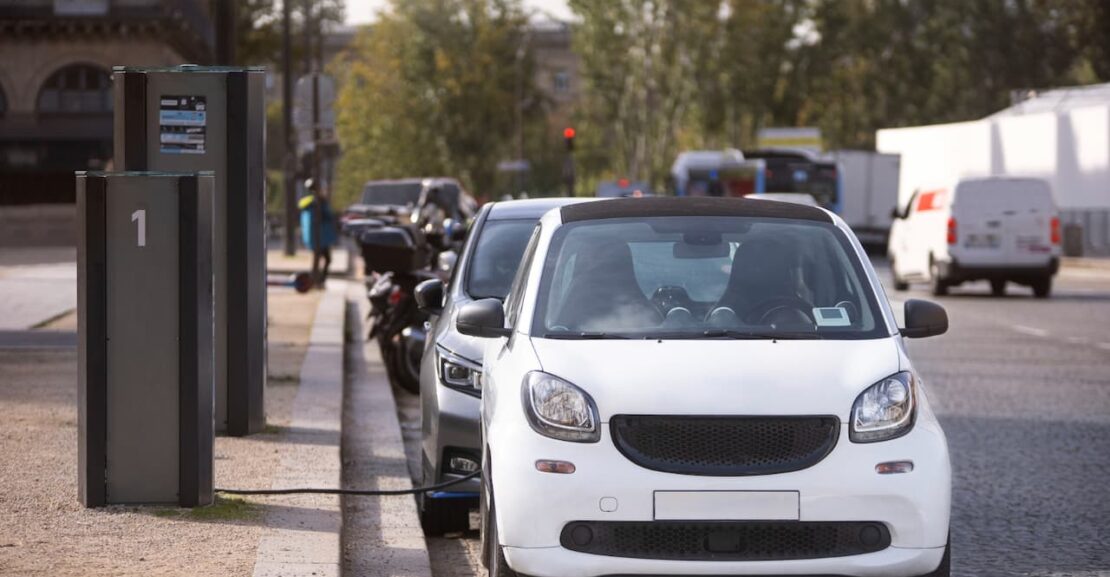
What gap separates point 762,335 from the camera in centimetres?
687

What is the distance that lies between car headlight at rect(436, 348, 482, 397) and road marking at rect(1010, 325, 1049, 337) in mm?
14643

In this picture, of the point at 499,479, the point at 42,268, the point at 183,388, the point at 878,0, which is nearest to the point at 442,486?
the point at 183,388

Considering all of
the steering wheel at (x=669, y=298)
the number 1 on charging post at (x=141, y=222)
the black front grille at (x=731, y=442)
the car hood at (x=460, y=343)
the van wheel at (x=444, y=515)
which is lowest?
the van wheel at (x=444, y=515)

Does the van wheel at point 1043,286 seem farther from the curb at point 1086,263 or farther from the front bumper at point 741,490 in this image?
the front bumper at point 741,490

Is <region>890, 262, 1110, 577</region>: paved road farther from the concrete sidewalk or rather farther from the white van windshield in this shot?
the white van windshield

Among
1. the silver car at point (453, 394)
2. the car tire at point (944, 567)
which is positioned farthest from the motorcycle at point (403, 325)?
the car tire at point (944, 567)

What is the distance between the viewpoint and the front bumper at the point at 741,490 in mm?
6242

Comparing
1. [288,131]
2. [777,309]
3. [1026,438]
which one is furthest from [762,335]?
[288,131]

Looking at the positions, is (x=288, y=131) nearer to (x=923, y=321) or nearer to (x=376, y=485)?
(x=376, y=485)

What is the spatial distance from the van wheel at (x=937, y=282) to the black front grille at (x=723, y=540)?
2586 centimetres

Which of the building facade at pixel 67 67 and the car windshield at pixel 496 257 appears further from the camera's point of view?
the building facade at pixel 67 67

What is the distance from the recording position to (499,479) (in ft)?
21.4

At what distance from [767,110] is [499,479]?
90.2 m

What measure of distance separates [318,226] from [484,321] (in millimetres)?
22464
